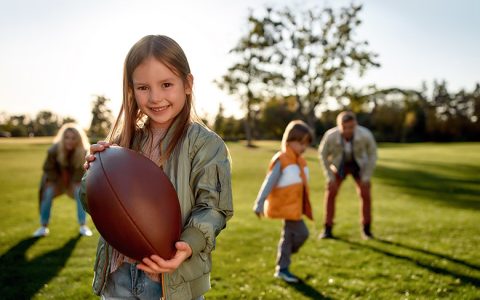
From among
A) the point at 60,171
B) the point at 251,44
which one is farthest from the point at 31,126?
the point at 60,171

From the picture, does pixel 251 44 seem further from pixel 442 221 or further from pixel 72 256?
pixel 72 256

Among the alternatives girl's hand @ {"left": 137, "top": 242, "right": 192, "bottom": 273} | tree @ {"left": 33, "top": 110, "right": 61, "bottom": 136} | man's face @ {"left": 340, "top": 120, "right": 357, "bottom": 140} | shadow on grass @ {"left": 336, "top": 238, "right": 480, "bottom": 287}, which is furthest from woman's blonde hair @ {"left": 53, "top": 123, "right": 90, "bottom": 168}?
tree @ {"left": 33, "top": 110, "right": 61, "bottom": 136}

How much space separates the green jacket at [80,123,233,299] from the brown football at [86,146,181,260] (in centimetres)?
12

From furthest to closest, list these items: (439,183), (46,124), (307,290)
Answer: (46,124) → (439,183) → (307,290)

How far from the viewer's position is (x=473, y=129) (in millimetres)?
66562

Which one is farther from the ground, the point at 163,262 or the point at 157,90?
the point at 157,90

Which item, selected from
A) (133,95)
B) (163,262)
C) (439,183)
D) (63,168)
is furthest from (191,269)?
(439,183)

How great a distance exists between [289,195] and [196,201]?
3.15 metres

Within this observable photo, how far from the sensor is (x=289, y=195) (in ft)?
16.8

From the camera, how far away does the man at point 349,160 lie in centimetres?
749

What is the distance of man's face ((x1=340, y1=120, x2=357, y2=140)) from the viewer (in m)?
7.39

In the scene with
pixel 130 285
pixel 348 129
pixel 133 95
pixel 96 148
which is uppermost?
pixel 133 95

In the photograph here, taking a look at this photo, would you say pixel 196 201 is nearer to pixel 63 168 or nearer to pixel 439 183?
pixel 63 168

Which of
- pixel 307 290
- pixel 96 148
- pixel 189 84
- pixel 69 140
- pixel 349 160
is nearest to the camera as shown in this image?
pixel 96 148
